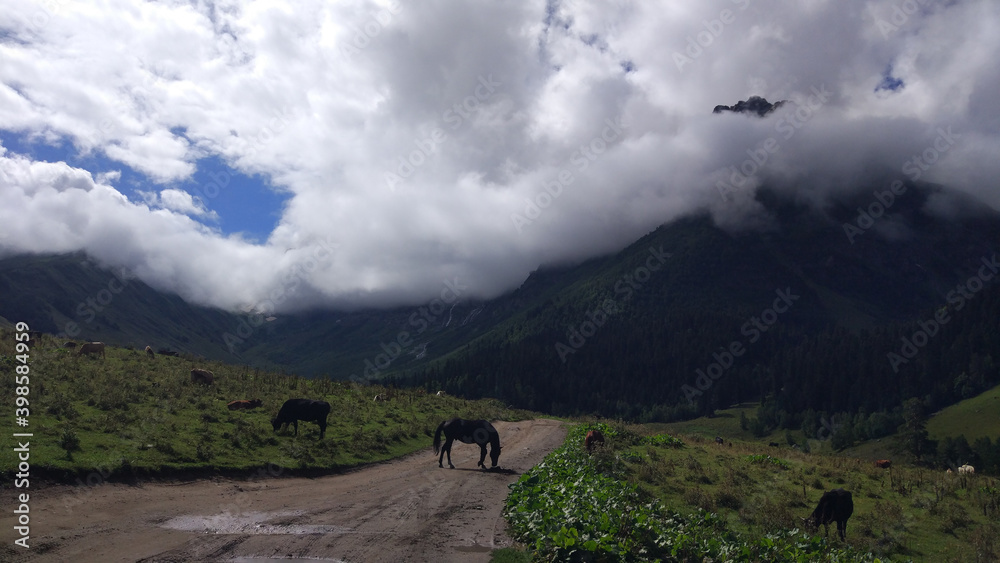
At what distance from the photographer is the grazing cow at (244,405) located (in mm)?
34094

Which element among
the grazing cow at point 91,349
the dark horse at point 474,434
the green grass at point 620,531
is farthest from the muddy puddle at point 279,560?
the grazing cow at point 91,349

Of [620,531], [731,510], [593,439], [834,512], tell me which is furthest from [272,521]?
[593,439]

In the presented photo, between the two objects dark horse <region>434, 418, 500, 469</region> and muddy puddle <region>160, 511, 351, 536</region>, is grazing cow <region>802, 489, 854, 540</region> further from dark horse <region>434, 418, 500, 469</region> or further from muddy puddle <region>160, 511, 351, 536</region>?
muddy puddle <region>160, 511, 351, 536</region>

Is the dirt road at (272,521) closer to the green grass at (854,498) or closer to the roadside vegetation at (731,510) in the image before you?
the roadside vegetation at (731,510)

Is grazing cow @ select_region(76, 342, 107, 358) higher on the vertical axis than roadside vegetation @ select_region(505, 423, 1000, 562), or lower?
higher

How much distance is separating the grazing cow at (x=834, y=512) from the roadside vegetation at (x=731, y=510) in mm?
361

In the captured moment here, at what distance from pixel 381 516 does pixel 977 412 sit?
212110 mm

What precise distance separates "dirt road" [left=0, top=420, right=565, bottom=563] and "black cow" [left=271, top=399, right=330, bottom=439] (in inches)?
261

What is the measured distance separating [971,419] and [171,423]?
208013 millimetres

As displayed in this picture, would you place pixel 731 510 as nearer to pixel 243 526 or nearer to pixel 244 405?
pixel 243 526

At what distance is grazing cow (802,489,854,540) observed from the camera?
846 inches

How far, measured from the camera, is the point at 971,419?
550 feet

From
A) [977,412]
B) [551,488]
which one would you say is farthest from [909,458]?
[551,488]

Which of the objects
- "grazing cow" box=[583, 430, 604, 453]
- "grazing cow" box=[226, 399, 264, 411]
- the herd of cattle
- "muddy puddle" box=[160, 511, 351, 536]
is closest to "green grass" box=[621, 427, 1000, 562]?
the herd of cattle
